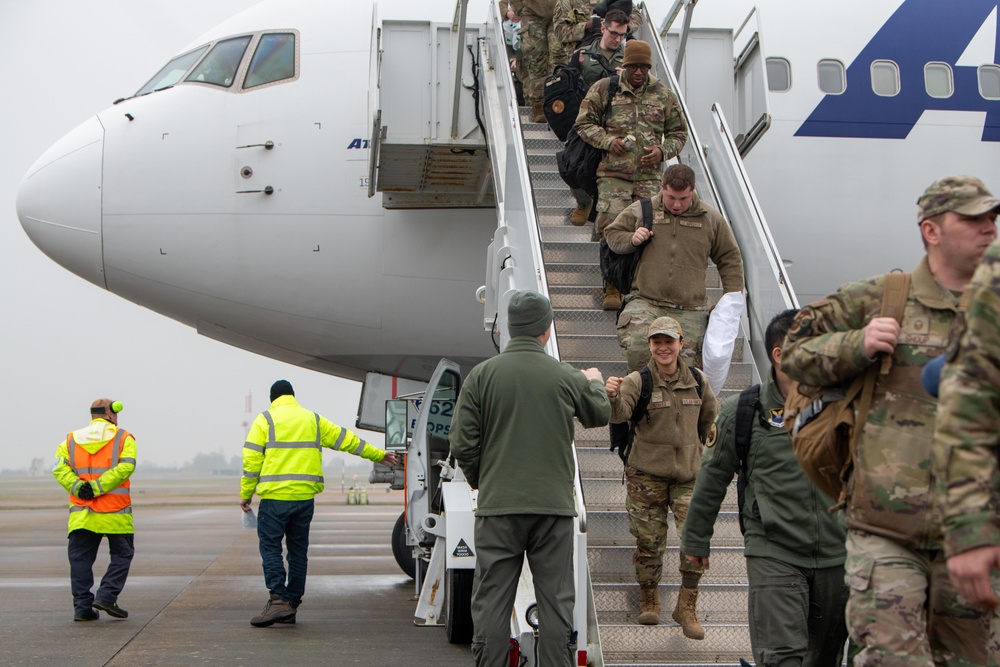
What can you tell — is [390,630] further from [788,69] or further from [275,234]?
[788,69]

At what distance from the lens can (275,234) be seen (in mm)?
8836

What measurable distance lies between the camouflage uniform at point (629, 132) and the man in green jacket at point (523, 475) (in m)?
2.59

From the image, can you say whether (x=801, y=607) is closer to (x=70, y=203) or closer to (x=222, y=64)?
(x=70, y=203)

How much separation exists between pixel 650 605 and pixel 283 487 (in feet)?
11.0

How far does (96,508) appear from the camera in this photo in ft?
26.0

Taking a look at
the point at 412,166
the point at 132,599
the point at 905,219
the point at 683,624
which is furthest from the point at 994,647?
the point at 132,599

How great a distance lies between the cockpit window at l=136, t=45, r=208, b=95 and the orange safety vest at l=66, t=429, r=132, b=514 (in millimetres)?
3234

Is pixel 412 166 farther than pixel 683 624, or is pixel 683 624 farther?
pixel 412 166

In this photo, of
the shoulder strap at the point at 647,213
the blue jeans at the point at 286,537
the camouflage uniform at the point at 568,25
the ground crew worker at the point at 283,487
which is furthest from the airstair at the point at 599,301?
the blue jeans at the point at 286,537

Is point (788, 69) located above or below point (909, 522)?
above

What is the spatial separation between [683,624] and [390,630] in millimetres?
3219

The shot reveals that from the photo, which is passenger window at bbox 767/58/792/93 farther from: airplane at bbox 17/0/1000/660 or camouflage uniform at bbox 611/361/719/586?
camouflage uniform at bbox 611/361/719/586

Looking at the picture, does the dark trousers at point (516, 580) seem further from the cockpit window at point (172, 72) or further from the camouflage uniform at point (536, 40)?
the cockpit window at point (172, 72)

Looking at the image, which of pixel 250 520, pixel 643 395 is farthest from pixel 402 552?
pixel 643 395
